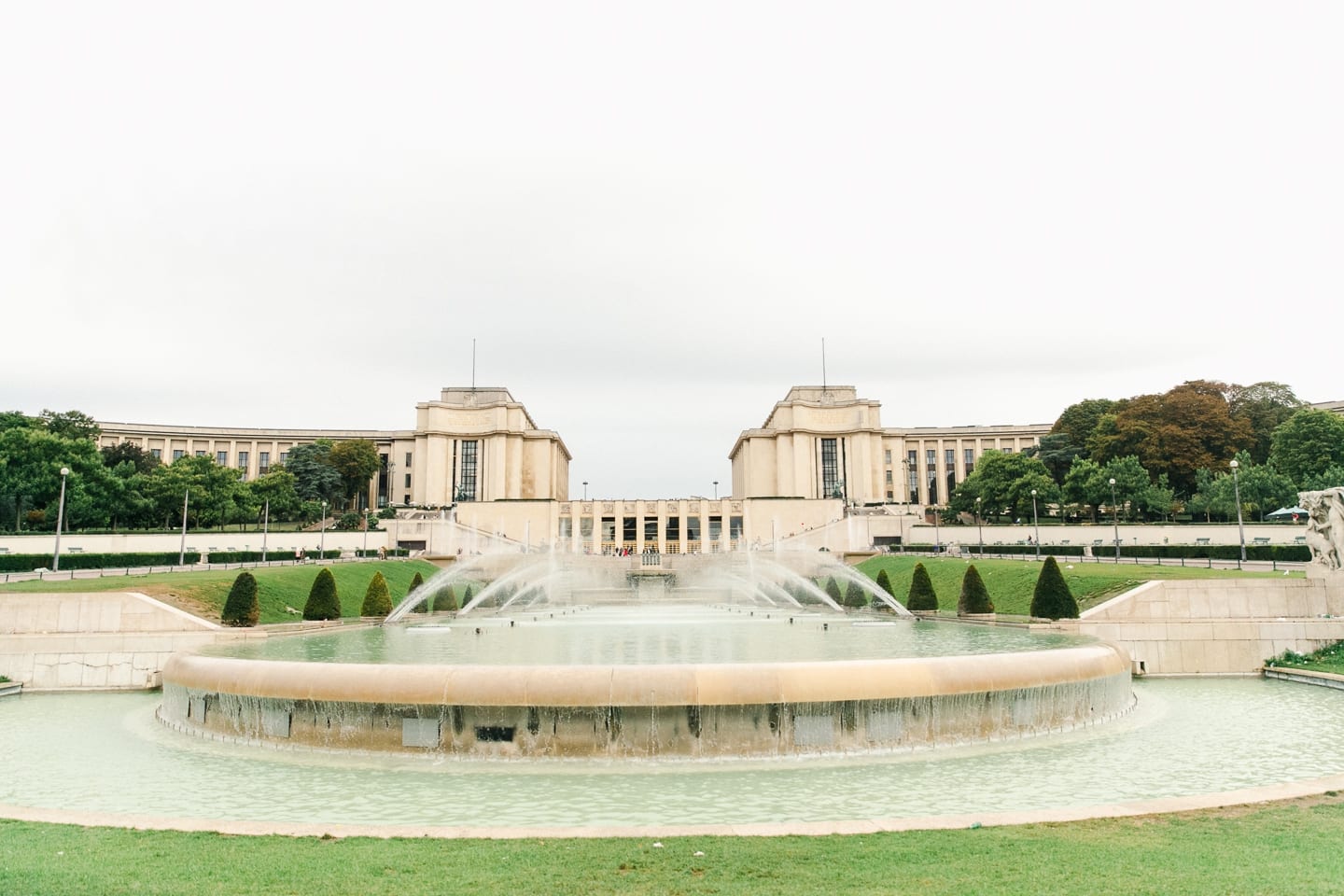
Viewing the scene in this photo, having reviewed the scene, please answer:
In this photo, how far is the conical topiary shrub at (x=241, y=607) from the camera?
22.3 metres

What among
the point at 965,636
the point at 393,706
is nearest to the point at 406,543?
the point at 965,636

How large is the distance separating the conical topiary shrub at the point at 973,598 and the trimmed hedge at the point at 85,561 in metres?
34.4

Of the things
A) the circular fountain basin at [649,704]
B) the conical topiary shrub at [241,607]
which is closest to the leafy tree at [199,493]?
the conical topiary shrub at [241,607]

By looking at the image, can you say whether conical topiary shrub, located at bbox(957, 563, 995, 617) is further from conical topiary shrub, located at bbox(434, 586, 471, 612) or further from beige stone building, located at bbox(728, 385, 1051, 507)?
beige stone building, located at bbox(728, 385, 1051, 507)

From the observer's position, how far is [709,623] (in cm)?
2606

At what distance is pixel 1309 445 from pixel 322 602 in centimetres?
6430

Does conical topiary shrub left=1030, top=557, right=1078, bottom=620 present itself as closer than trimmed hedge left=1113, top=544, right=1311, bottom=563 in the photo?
Yes

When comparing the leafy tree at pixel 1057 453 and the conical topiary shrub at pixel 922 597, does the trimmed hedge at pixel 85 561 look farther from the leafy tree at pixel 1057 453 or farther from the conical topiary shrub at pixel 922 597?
the leafy tree at pixel 1057 453

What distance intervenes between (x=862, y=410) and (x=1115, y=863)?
108 metres

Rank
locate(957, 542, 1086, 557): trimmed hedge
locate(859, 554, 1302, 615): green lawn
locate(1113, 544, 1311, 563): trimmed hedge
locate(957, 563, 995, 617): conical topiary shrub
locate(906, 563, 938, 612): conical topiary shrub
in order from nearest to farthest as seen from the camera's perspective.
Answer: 1. locate(957, 563, 995, 617): conical topiary shrub
2. locate(859, 554, 1302, 615): green lawn
3. locate(906, 563, 938, 612): conical topiary shrub
4. locate(1113, 544, 1311, 563): trimmed hedge
5. locate(957, 542, 1086, 557): trimmed hedge

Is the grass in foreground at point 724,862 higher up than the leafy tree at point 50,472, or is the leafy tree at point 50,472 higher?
the leafy tree at point 50,472

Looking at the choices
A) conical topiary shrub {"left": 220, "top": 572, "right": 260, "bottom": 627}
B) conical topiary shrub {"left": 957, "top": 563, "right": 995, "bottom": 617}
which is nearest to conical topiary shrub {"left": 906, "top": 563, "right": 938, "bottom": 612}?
conical topiary shrub {"left": 957, "top": 563, "right": 995, "bottom": 617}

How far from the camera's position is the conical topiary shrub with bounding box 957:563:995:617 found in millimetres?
26164

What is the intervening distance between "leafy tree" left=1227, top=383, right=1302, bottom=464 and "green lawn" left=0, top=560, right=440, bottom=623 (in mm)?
71750
